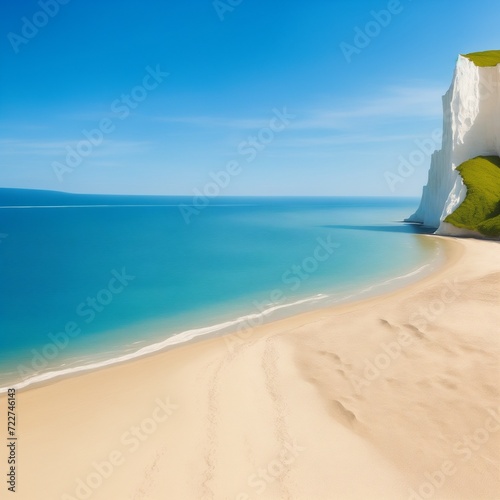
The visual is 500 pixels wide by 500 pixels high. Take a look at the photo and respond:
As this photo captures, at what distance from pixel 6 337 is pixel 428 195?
52143 millimetres

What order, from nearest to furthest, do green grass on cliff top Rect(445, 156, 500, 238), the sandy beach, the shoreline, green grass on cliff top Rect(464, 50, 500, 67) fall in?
1. the sandy beach
2. the shoreline
3. green grass on cliff top Rect(445, 156, 500, 238)
4. green grass on cliff top Rect(464, 50, 500, 67)

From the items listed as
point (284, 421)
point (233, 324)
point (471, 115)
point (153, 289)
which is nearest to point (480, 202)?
point (471, 115)

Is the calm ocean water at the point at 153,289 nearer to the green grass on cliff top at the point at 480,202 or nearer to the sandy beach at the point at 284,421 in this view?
the sandy beach at the point at 284,421

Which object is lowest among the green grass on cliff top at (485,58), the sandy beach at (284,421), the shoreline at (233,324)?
the sandy beach at (284,421)

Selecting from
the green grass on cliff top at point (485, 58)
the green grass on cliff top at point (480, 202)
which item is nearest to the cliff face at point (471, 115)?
the green grass on cliff top at point (485, 58)

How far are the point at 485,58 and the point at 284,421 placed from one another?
53.4m

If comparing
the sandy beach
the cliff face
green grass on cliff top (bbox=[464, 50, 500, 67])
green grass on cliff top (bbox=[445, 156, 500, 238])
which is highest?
green grass on cliff top (bbox=[464, 50, 500, 67])

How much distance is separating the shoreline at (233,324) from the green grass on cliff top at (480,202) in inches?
586

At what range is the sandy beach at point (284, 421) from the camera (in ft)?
19.1

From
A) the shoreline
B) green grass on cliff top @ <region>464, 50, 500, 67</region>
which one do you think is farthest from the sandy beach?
green grass on cliff top @ <region>464, 50, 500, 67</region>

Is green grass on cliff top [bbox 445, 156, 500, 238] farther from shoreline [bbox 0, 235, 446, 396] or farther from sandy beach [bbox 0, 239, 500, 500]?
sandy beach [bbox 0, 239, 500, 500]

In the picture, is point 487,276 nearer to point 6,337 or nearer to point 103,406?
point 103,406

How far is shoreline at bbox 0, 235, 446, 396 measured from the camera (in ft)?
34.4

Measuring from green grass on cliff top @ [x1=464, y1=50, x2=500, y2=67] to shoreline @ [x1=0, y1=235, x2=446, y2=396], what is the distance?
33.7 metres
